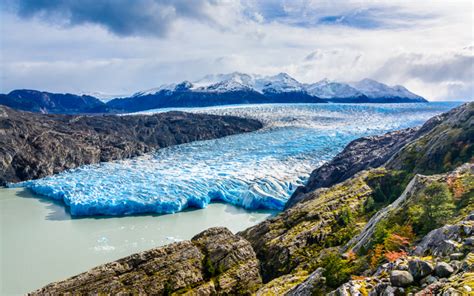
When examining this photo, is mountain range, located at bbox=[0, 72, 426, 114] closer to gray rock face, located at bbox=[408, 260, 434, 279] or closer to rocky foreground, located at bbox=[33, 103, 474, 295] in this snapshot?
rocky foreground, located at bbox=[33, 103, 474, 295]

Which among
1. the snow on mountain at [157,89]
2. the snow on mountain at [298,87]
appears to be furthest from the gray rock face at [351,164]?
the snow on mountain at [157,89]

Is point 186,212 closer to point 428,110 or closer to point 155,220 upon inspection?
point 155,220

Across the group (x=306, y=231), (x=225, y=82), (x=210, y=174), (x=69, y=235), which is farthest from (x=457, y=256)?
(x=225, y=82)

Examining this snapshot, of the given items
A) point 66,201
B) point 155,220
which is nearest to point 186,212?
point 155,220

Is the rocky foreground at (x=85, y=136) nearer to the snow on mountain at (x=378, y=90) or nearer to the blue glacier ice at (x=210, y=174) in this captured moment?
the blue glacier ice at (x=210, y=174)

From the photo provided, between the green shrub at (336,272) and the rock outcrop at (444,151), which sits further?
the rock outcrop at (444,151)

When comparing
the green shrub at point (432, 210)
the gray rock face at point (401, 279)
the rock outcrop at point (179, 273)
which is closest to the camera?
the gray rock face at point (401, 279)
